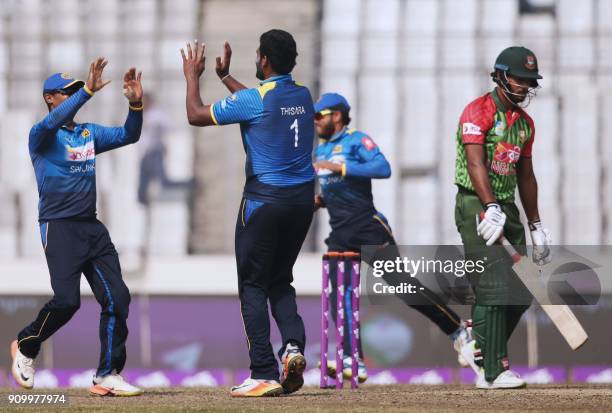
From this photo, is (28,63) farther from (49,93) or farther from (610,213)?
(49,93)

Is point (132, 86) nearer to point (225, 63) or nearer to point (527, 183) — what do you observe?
point (225, 63)

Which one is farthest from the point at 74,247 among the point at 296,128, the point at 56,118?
the point at 296,128

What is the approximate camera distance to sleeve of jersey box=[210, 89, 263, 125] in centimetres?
604

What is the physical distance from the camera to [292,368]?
601cm

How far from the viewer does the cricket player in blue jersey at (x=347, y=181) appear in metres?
7.99

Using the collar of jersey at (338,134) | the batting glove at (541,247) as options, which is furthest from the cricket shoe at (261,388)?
the collar of jersey at (338,134)

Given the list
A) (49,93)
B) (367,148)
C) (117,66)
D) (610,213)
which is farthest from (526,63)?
(117,66)

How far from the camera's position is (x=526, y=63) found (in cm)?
661

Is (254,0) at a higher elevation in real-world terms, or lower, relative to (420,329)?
higher

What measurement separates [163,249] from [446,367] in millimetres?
3703

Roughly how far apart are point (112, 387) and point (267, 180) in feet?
4.77

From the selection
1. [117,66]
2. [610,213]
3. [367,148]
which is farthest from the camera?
[117,66]

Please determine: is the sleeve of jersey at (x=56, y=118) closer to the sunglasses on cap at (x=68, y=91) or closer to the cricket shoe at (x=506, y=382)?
the sunglasses on cap at (x=68, y=91)

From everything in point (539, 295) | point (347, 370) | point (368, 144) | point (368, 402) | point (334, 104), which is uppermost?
point (334, 104)
